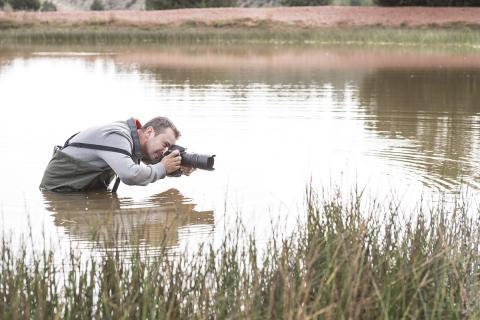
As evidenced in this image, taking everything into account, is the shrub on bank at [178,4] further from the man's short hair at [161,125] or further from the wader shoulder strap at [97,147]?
the man's short hair at [161,125]

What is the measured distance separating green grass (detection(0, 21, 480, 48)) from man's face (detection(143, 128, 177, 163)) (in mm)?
28135

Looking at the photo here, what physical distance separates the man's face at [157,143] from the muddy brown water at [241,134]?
16.9 inches

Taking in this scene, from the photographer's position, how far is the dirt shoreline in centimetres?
4394

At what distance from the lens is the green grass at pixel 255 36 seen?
3619 centimetres

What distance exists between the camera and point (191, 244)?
6.35 m

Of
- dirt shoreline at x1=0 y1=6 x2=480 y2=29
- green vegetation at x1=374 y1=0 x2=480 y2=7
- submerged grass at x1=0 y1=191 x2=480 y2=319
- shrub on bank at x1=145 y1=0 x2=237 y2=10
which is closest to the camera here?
submerged grass at x1=0 y1=191 x2=480 y2=319

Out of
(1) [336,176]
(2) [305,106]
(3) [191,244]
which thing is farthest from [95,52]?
(3) [191,244]

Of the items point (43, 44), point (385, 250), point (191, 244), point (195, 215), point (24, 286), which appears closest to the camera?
point (24, 286)

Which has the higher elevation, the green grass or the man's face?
the green grass

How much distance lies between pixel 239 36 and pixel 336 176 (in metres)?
31.4

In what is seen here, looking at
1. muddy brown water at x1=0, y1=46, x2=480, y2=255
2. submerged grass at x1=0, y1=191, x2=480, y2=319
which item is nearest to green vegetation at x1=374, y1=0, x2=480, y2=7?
muddy brown water at x1=0, y1=46, x2=480, y2=255

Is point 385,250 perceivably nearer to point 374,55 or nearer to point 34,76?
point 34,76

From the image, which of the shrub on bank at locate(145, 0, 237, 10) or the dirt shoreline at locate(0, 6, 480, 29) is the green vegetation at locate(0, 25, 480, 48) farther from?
the shrub on bank at locate(145, 0, 237, 10)

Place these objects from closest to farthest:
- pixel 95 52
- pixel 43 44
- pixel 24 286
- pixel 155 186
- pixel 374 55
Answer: pixel 24 286, pixel 155 186, pixel 374 55, pixel 95 52, pixel 43 44
